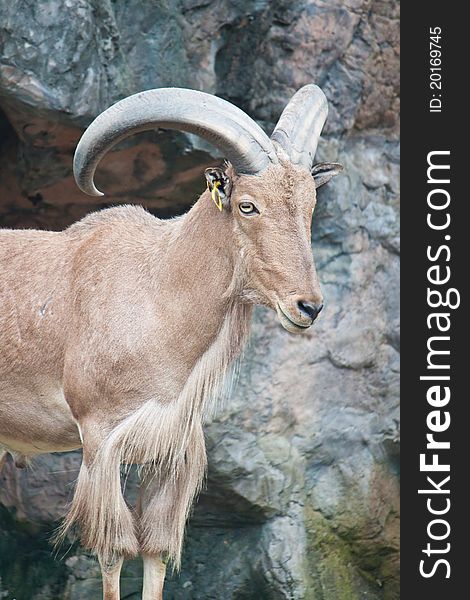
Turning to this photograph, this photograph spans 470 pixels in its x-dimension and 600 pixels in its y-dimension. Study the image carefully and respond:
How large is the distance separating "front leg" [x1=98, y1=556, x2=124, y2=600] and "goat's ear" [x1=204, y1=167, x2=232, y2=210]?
2195 mm

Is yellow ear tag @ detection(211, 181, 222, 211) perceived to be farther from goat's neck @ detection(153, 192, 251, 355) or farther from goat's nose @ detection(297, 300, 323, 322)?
goat's nose @ detection(297, 300, 323, 322)

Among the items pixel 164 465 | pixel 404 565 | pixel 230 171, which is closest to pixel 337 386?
pixel 404 565

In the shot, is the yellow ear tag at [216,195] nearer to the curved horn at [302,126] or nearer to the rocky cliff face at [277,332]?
the curved horn at [302,126]

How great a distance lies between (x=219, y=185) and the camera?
19.9ft

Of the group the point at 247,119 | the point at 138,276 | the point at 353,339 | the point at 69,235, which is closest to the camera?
the point at 247,119

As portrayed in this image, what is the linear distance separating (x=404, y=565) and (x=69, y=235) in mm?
3466

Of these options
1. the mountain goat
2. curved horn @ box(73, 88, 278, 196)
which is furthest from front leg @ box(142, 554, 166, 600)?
curved horn @ box(73, 88, 278, 196)

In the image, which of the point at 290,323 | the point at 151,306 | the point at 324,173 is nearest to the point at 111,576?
the point at 151,306

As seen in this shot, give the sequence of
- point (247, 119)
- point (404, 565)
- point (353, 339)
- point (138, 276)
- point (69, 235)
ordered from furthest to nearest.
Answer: point (353, 339), point (404, 565), point (69, 235), point (138, 276), point (247, 119)

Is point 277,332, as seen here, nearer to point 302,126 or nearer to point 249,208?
point 302,126

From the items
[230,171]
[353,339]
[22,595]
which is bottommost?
[22,595]

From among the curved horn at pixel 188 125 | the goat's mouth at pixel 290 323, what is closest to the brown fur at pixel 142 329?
the goat's mouth at pixel 290 323

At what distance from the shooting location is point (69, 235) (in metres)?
7.09

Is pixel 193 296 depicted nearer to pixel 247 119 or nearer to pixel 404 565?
pixel 247 119
